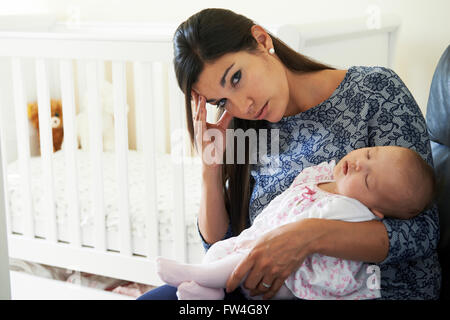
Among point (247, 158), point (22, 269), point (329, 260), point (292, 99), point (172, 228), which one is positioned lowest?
point (22, 269)

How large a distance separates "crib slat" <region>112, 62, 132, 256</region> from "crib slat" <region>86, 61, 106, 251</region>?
0.07 metres

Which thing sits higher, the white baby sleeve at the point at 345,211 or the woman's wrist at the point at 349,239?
the white baby sleeve at the point at 345,211

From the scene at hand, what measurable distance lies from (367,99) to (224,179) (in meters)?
0.37

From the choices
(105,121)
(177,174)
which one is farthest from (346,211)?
(105,121)

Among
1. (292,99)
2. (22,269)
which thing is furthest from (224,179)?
(22,269)

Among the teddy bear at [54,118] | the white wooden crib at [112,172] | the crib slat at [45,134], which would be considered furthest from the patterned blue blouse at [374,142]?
the teddy bear at [54,118]

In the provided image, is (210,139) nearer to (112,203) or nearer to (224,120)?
(224,120)

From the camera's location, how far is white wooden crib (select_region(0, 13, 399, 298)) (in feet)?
6.53

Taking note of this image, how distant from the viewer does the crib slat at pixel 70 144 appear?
2.11 m

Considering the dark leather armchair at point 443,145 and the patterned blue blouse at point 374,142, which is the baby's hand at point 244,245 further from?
the dark leather armchair at point 443,145

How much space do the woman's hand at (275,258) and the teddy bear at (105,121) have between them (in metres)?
1.77

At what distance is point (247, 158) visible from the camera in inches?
55.6

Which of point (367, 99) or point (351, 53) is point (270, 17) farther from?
point (367, 99)

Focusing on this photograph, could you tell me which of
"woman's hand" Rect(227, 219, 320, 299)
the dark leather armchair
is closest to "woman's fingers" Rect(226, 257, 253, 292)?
"woman's hand" Rect(227, 219, 320, 299)
